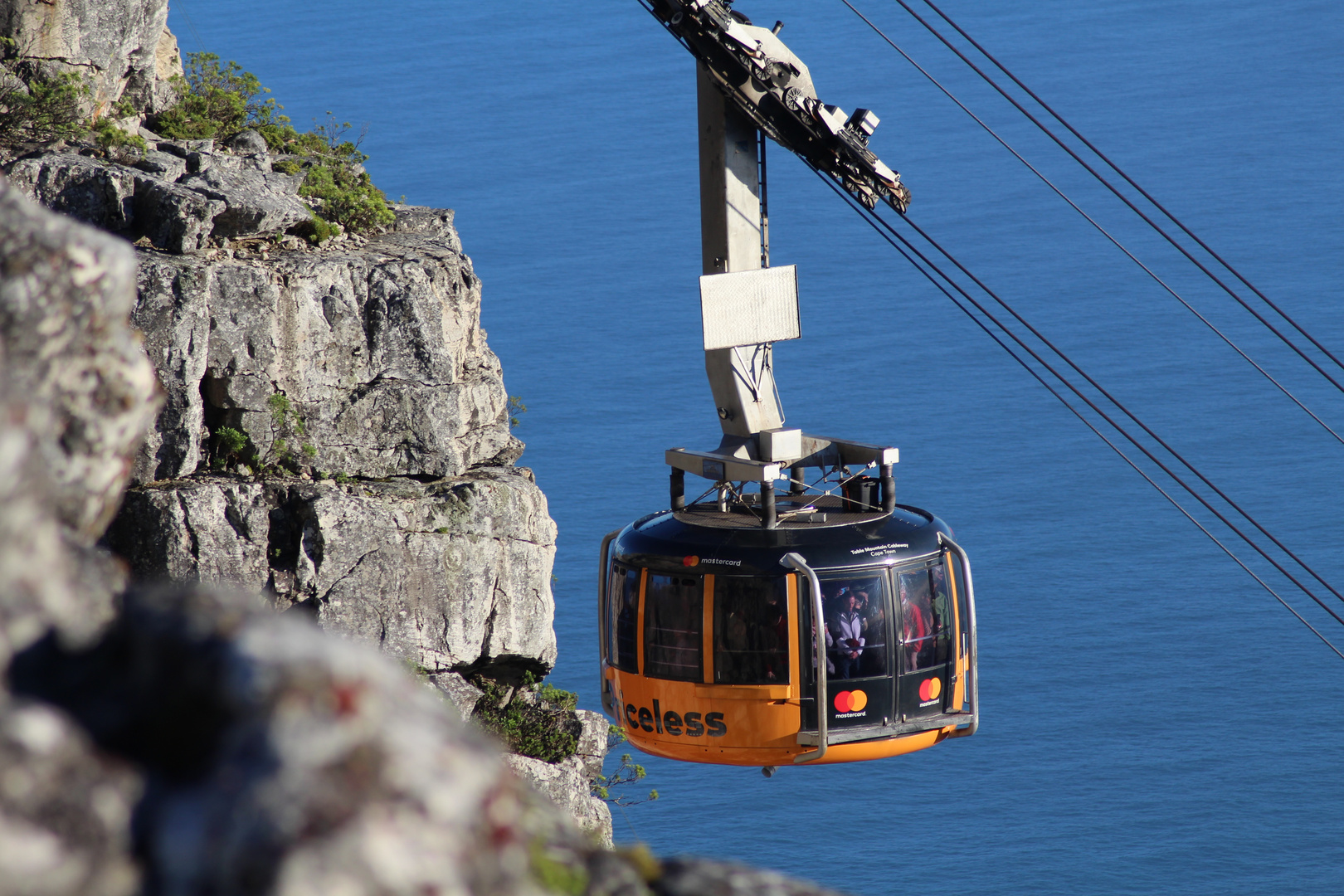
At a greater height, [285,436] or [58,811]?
[285,436]

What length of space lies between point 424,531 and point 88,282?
20.8 m

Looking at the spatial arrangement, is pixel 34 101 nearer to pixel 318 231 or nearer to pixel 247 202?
pixel 247 202

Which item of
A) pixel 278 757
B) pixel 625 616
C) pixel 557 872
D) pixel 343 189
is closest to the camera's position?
pixel 278 757

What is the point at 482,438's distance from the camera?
25.8 metres

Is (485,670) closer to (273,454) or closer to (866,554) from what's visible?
(273,454)

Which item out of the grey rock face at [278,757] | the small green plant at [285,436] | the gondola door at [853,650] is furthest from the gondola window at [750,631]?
the small green plant at [285,436]

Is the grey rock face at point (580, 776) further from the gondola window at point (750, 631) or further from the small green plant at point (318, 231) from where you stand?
the gondola window at point (750, 631)

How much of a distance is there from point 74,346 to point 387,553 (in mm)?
20266

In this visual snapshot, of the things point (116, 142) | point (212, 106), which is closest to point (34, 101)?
point (116, 142)

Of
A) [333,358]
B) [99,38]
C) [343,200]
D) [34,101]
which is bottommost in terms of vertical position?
[333,358]

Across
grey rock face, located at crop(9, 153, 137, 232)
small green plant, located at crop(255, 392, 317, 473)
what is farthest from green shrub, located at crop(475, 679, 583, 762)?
grey rock face, located at crop(9, 153, 137, 232)

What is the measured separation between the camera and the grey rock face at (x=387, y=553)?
68.4 ft

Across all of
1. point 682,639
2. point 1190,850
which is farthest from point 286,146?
point 1190,850

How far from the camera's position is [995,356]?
265 ft
